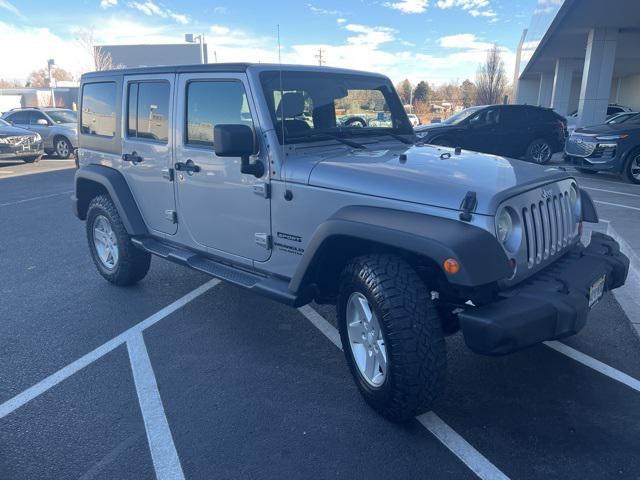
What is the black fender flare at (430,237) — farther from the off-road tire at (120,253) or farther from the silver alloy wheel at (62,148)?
the silver alloy wheel at (62,148)

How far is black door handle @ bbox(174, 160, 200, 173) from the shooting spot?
13.5ft

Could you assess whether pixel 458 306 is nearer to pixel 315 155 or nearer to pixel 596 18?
pixel 315 155

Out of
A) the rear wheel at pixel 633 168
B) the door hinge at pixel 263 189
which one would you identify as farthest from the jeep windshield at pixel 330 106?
the rear wheel at pixel 633 168

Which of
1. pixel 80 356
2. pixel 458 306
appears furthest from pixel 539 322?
pixel 80 356

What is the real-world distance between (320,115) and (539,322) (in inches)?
86.5

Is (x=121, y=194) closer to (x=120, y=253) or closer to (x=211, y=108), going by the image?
(x=120, y=253)

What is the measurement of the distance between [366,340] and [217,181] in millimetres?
1664

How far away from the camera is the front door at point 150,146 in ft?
14.4

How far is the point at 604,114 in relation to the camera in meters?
18.1

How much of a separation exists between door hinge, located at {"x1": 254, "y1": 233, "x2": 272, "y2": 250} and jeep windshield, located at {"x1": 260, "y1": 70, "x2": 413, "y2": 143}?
667mm

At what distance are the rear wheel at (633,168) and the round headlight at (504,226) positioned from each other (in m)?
9.60

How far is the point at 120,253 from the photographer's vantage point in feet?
16.6

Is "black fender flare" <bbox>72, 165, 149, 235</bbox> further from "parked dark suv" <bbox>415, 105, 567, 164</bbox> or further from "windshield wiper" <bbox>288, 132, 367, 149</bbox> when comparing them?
"parked dark suv" <bbox>415, 105, 567, 164</bbox>

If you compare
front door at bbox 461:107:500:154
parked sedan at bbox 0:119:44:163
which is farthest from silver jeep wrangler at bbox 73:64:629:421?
parked sedan at bbox 0:119:44:163
